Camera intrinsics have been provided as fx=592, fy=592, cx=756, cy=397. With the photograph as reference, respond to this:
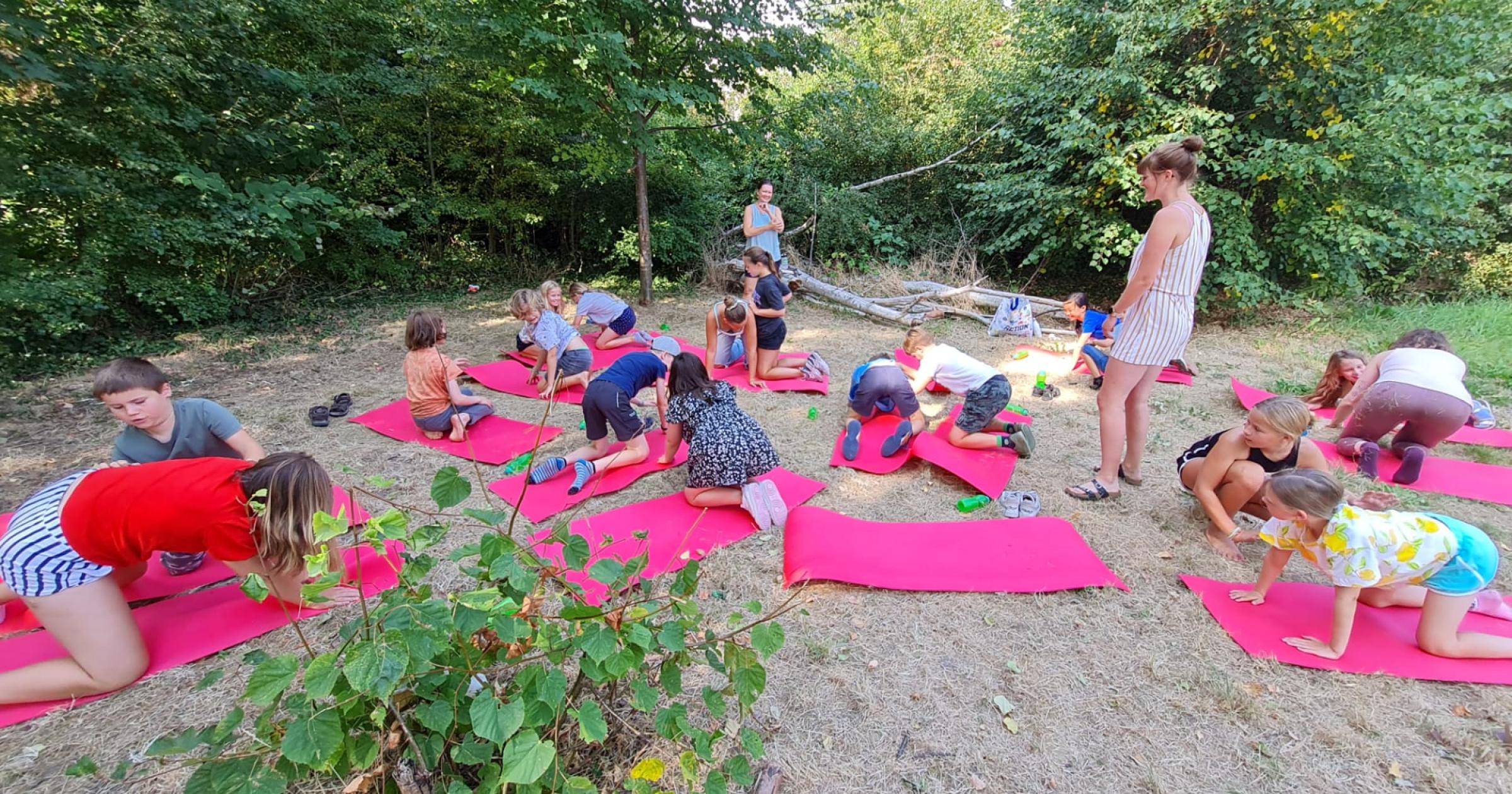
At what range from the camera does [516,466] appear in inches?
144

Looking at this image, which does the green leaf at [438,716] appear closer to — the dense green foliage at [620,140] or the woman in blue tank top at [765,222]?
the dense green foliage at [620,140]

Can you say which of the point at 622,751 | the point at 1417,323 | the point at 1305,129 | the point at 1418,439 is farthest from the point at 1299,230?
the point at 622,751

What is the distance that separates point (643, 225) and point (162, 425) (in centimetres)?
549

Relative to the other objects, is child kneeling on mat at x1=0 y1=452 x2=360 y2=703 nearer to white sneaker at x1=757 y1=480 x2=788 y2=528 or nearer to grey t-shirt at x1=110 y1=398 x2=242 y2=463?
grey t-shirt at x1=110 y1=398 x2=242 y2=463

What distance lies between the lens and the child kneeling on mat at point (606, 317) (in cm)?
591

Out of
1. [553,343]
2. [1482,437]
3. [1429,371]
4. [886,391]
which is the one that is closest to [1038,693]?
[886,391]

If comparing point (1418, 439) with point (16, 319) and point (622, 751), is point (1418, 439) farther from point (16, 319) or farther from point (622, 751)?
point (16, 319)

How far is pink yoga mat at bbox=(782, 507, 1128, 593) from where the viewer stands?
8.78 feet

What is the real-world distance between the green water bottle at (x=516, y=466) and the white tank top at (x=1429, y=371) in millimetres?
5397

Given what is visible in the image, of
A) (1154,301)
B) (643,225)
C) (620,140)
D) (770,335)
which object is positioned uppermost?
(620,140)

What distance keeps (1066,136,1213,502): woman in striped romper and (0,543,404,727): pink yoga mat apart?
3478 millimetres

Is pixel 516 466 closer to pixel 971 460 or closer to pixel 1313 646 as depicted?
pixel 971 460

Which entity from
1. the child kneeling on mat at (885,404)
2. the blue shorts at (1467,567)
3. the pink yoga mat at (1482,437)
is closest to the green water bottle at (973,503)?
the child kneeling on mat at (885,404)

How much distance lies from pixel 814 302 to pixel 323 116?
6.26m
